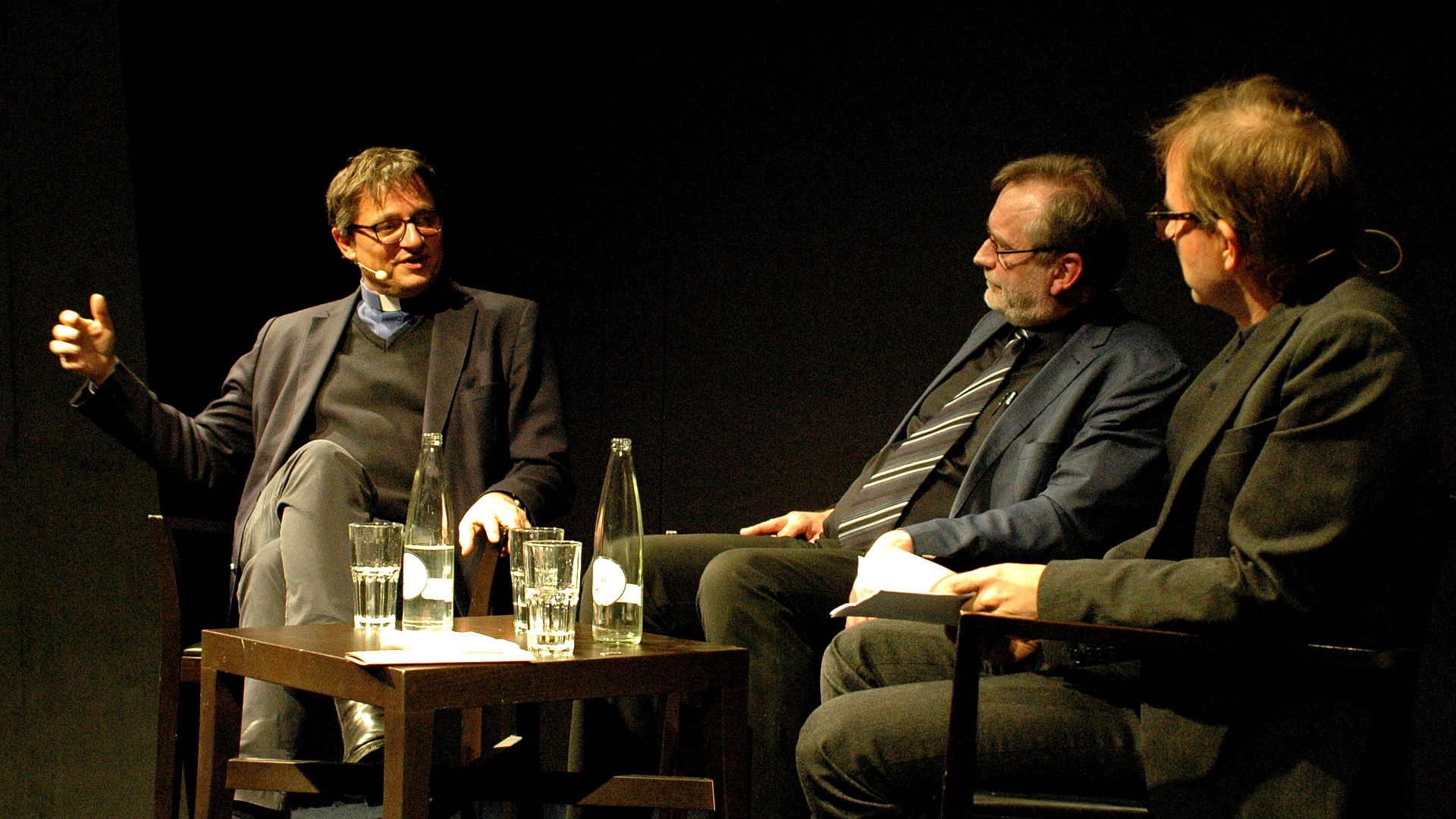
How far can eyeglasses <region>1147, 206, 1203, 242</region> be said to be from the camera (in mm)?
1750

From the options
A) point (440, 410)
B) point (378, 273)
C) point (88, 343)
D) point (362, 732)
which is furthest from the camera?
point (378, 273)

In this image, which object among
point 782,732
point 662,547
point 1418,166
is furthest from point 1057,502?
point 1418,166

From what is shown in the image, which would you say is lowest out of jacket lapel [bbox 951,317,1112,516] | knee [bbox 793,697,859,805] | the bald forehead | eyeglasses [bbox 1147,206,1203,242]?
knee [bbox 793,697,859,805]

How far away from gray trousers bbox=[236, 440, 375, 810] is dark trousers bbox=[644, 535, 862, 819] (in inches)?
23.5

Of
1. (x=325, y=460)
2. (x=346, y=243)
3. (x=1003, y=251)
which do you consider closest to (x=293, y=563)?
(x=325, y=460)

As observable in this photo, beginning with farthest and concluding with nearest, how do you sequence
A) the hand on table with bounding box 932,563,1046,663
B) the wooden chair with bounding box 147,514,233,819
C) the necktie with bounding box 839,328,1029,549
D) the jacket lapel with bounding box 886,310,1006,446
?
the jacket lapel with bounding box 886,310,1006,446 < the necktie with bounding box 839,328,1029,549 < the wooden chair with bounding box 147,514,233,819 < the hand on table with bounding box 932,563,1046,663

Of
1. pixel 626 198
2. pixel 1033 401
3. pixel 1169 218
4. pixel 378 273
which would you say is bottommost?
pixel 1033 401

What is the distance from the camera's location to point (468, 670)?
1483 mm

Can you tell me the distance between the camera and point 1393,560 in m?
1.50

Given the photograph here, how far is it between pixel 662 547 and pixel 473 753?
21.5 inches

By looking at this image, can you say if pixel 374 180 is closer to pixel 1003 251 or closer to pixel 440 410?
pixel 440 410

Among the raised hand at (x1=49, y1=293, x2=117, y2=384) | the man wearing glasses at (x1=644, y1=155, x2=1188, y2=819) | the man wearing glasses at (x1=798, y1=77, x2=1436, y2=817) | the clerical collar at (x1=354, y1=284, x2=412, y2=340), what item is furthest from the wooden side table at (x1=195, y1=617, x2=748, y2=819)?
the clerical collar at (x1=354, y1=284, x2=412, y2=340)

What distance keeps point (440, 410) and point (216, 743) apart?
114 centimetres

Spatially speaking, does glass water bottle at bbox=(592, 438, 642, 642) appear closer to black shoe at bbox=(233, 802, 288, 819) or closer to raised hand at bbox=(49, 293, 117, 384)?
black shoe at bbox=(233, 802, 288, 819)
